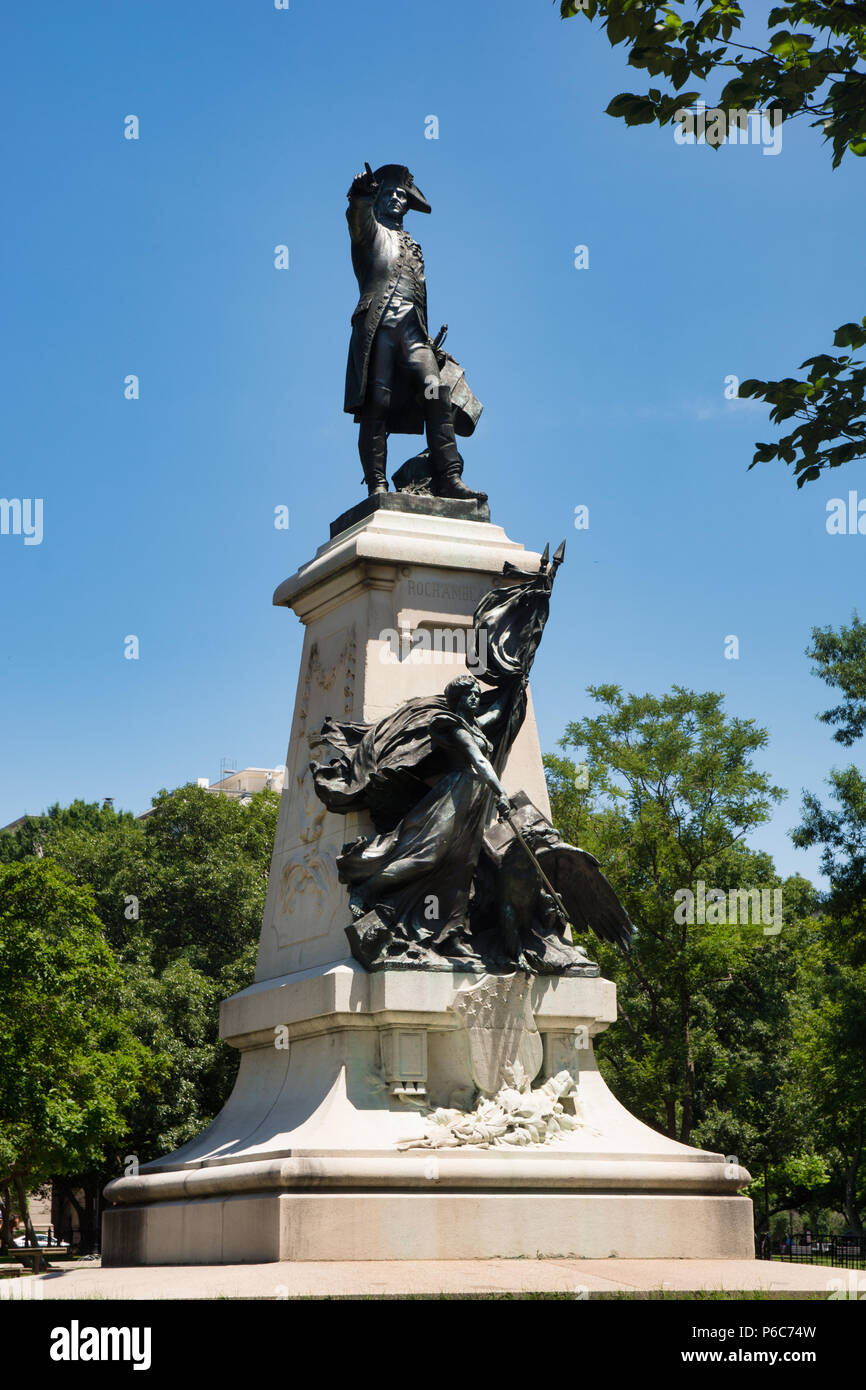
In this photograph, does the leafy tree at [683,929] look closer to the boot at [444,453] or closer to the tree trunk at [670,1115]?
the tree trunk at [670,1115]

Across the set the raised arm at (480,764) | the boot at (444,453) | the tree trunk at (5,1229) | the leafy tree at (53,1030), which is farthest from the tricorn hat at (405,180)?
the tree trunk at (5,1229)

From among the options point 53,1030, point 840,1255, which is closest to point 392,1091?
point 53,1030

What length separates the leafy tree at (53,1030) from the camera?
27688 mm

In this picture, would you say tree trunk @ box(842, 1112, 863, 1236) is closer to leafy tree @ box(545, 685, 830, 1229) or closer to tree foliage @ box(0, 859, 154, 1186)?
leafy tree @ box(545, 685, 830, 1229)

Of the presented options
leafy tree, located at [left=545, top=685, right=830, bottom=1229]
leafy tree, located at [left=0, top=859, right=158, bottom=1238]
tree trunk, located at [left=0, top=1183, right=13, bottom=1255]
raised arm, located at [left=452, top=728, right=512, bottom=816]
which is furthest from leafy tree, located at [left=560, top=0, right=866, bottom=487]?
tree trunk, located at [left=0, top=1183, right=13, bottom=1255]

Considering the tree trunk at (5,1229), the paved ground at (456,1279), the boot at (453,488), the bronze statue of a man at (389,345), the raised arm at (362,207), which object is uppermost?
the raised arm at (362,207)

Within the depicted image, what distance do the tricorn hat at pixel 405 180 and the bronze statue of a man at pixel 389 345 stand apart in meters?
0.02

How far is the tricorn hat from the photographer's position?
1512cm

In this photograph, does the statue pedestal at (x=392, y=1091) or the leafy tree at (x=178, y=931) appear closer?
the statue pedestal at (x=392, y=1091)

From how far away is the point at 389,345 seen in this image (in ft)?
48.3

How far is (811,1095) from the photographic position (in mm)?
37969

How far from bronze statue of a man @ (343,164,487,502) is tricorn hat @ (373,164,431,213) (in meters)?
0.02

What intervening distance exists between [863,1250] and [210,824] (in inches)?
779
